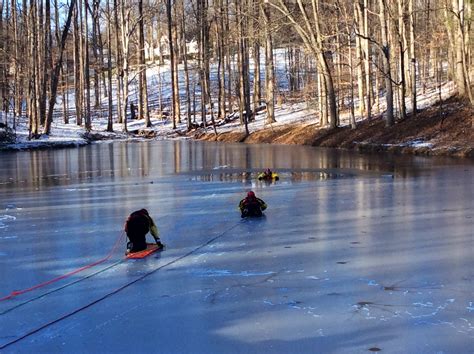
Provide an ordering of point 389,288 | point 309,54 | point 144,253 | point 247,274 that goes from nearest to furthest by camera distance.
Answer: point 389,288, point 247,274, point 144,253, point 309,54

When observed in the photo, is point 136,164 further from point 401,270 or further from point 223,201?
point 401,270

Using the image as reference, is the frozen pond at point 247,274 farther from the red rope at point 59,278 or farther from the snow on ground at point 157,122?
the snow on ground at point 157,122

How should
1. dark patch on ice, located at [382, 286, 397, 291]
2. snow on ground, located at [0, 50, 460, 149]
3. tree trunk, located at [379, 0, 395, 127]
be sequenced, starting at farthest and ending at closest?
snow on ground, located at [0, 50, 460, 149] < tree trunk, located at [379, 0, 395, 127] < dark patch on ice, located at [382, 286, 397, 291]

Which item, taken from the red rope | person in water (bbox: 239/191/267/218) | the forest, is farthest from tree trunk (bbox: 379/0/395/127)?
the red rope

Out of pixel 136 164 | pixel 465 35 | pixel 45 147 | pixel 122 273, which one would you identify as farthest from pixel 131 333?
pixel 45 147

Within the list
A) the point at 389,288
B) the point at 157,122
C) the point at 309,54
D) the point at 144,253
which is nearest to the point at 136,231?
the point at 144,253

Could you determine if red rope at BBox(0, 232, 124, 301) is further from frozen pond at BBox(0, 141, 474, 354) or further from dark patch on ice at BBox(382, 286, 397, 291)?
dark patch on ice at BBox(382, 286, 397, 291)

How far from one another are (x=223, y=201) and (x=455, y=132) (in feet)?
53.5

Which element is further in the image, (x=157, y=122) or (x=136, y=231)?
(x=157, y=122)

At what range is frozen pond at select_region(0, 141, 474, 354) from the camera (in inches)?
188

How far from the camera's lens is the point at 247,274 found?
21.9ft

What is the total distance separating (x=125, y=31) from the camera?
186 ft

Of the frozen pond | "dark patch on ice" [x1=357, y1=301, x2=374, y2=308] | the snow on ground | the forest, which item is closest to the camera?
the frozen pond

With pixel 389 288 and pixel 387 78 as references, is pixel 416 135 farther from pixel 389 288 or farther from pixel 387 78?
pixel 389 288
